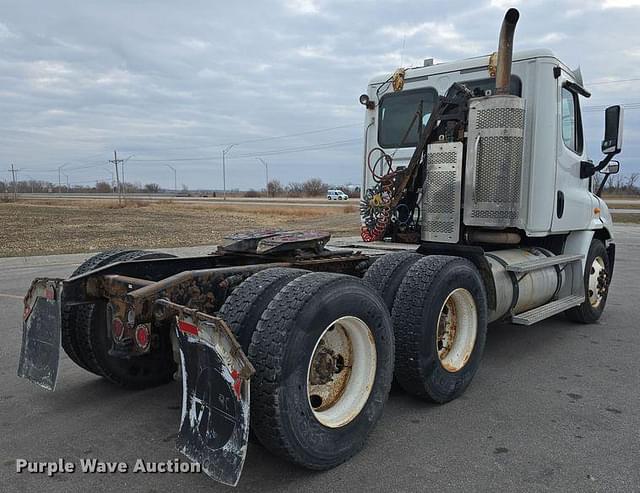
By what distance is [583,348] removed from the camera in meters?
5.56

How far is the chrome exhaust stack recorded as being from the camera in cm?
476

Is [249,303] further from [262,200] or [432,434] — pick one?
[262,200]

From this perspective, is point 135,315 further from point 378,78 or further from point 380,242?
point 378,78

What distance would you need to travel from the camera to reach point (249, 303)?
2838mm

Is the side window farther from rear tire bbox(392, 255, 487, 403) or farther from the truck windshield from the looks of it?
rear tire bbox(392, 255, 487, 403)

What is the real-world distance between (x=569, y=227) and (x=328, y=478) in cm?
430

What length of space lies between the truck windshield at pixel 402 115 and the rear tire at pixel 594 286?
2688 millimetres

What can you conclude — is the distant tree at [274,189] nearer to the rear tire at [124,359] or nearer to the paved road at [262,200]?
the paved road at [262,200]

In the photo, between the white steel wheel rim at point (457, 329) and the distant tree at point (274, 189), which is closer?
the white steel wheel rim at point (457, 329)

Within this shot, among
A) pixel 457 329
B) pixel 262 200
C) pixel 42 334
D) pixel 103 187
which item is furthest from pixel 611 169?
pixel 103 187

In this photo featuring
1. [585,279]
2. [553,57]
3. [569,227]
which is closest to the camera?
[553,57]

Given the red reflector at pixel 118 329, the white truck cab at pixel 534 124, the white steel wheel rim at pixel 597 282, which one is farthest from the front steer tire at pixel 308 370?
the white steel wheel rim at pixel 597 282

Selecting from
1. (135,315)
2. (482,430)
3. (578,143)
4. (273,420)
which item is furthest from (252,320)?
(578,143)

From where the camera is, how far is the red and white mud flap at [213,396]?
248cm
